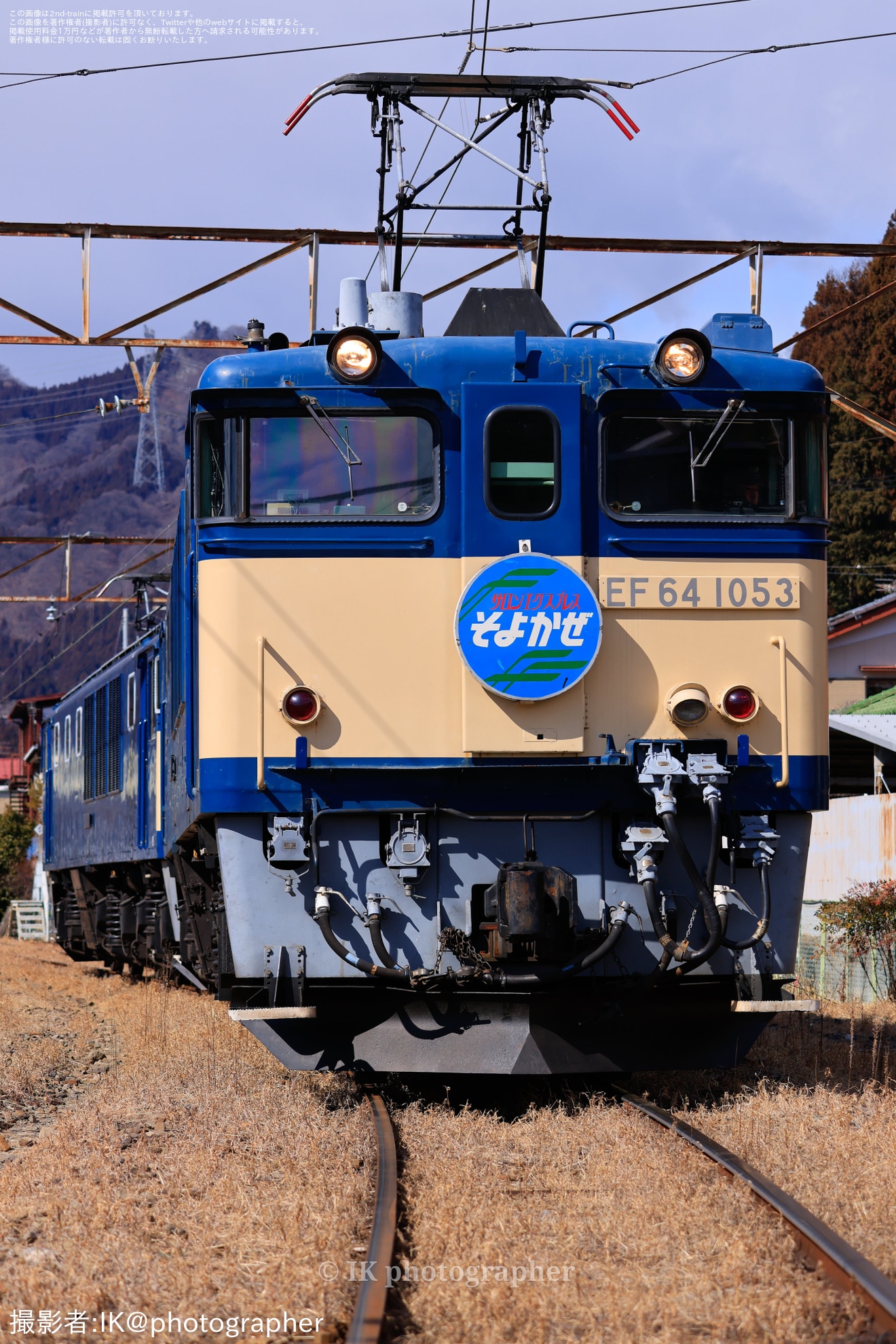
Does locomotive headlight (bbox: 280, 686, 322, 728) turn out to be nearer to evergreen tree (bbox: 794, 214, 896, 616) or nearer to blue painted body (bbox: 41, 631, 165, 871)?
blue painted body (bbox: 41, 631, 165, 871)

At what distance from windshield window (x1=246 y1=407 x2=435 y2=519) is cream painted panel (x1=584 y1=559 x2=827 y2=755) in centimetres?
107

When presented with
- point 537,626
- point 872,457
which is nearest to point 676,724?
point 537,626

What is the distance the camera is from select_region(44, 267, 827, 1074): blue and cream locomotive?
7852 mm

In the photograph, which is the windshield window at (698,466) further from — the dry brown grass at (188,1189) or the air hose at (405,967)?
the dry brown grass at (188,1189)

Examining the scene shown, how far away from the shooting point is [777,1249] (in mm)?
5246

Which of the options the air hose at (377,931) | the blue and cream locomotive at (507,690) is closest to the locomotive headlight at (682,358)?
the blue and cream locomotive at (507,690)

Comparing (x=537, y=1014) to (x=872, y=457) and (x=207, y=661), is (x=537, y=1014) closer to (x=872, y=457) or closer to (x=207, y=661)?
(x=207, y=661)

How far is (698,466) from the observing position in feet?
27.1

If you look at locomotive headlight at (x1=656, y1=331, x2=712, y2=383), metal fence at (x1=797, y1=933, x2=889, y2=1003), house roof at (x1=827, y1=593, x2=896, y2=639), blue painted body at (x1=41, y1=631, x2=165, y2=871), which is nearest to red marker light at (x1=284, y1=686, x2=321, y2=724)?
locomotive headlight at (x1=656, y1=331, x2=712, y2=383)

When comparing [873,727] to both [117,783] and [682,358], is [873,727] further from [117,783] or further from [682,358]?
[682,358]

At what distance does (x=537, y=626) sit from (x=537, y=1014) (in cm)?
195

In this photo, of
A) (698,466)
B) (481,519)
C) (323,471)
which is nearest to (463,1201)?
(481,519)

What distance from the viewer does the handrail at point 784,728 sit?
8.05 meters

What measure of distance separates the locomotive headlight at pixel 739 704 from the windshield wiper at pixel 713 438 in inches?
40.7
